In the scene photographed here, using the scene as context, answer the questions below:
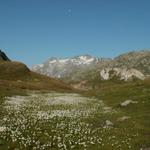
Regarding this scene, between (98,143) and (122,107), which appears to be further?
(122,107)

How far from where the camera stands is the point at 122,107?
54500mm

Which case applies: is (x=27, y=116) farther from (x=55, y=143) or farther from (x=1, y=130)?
(x=55, y=143)

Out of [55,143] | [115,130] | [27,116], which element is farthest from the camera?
[27,116]

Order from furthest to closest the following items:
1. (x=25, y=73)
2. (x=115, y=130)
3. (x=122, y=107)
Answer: (x=25, y=73)
(x=122, y=107)
(x=115, y=130)

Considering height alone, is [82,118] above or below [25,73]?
below

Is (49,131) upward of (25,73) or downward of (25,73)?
downward

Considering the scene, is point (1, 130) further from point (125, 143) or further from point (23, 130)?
point (125, 143)

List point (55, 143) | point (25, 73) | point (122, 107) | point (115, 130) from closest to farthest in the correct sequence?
point (55, 143)
point (115, 130)
point (122, 107)
point (25, 73)

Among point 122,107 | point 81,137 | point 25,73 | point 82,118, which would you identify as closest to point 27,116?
point 82,118

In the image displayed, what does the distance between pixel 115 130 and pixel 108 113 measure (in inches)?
472

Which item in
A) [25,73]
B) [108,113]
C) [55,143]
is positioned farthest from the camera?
[25,73]

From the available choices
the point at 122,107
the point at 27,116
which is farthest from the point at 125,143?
the point at 122,107

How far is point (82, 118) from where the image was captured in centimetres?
4259

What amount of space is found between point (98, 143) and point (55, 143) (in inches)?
152
